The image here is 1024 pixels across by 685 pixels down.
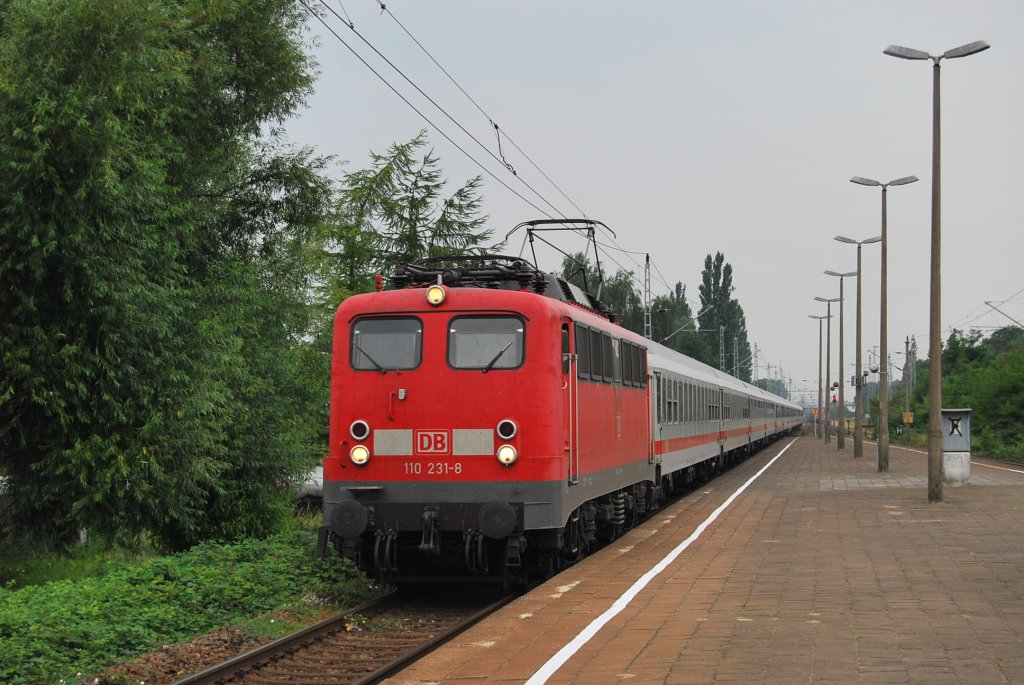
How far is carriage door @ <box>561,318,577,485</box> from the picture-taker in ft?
42.3

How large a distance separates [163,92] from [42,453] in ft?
19.5

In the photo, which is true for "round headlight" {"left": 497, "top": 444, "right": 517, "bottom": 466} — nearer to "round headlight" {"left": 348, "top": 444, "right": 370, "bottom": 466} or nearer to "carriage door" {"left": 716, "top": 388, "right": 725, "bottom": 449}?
"round headlight" {"left": 348, "top": 444, "right": 370, "bottom": 466}

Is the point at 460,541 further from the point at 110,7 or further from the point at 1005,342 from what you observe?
the point at 1005,342

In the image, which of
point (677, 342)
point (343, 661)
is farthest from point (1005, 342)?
point (343, 661)

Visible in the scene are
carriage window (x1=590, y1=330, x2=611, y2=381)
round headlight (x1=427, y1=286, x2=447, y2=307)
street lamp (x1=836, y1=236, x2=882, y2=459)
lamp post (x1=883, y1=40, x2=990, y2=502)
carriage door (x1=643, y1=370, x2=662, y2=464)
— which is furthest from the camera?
street lamp (x1=836, y1=236, x2=882, y2=459)

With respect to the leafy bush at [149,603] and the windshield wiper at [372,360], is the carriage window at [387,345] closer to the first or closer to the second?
the windshield wiper at [372,360]

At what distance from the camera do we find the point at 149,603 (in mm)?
12141

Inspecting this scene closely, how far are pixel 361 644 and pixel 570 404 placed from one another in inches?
146

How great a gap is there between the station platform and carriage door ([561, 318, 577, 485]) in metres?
1.23

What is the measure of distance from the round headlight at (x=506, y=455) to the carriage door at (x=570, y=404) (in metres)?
0.72

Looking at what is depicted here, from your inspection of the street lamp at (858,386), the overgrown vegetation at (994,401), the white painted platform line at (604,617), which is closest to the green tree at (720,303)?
the overgrown vegetation at (994,401)

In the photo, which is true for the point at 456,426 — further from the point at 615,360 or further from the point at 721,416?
the point at 721,416

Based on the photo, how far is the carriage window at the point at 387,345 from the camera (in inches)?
503

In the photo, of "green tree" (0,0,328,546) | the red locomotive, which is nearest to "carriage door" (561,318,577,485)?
the red locomotive
